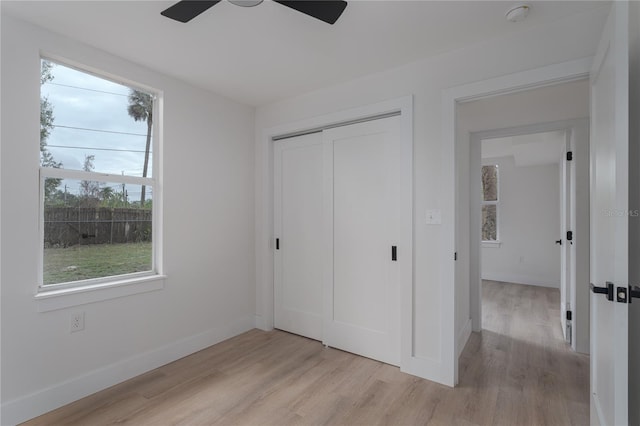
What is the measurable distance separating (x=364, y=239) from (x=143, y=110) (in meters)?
2.27

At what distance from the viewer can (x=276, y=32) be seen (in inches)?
85.7

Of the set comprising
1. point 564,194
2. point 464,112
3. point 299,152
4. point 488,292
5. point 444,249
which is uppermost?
point 464,112

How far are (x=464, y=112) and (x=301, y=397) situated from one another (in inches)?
124

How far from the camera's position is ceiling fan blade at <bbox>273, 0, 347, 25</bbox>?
1547 mm

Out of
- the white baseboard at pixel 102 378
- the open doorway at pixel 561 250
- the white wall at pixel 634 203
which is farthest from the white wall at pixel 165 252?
the white wall at pixel 634 203

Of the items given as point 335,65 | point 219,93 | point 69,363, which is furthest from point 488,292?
point 69,363

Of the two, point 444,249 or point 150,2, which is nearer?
point 150,2

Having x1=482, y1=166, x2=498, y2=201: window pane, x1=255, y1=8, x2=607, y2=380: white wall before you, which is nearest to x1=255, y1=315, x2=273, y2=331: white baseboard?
x1=255, y1=8, x2=607, y2=380: white wall

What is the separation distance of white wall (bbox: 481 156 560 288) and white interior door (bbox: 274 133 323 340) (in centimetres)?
462

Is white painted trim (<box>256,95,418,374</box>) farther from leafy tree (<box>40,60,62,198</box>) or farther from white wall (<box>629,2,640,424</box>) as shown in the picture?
leafy tree (<box>40,60,62,198</box>)

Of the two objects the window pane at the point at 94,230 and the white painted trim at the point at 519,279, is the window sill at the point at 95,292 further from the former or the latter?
the white painted trim at the point at 519,279

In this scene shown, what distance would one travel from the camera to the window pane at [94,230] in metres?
2.27

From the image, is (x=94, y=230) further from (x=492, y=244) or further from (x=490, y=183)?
(x=490, y=183)

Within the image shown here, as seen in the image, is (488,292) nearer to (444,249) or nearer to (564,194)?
(564,194)
